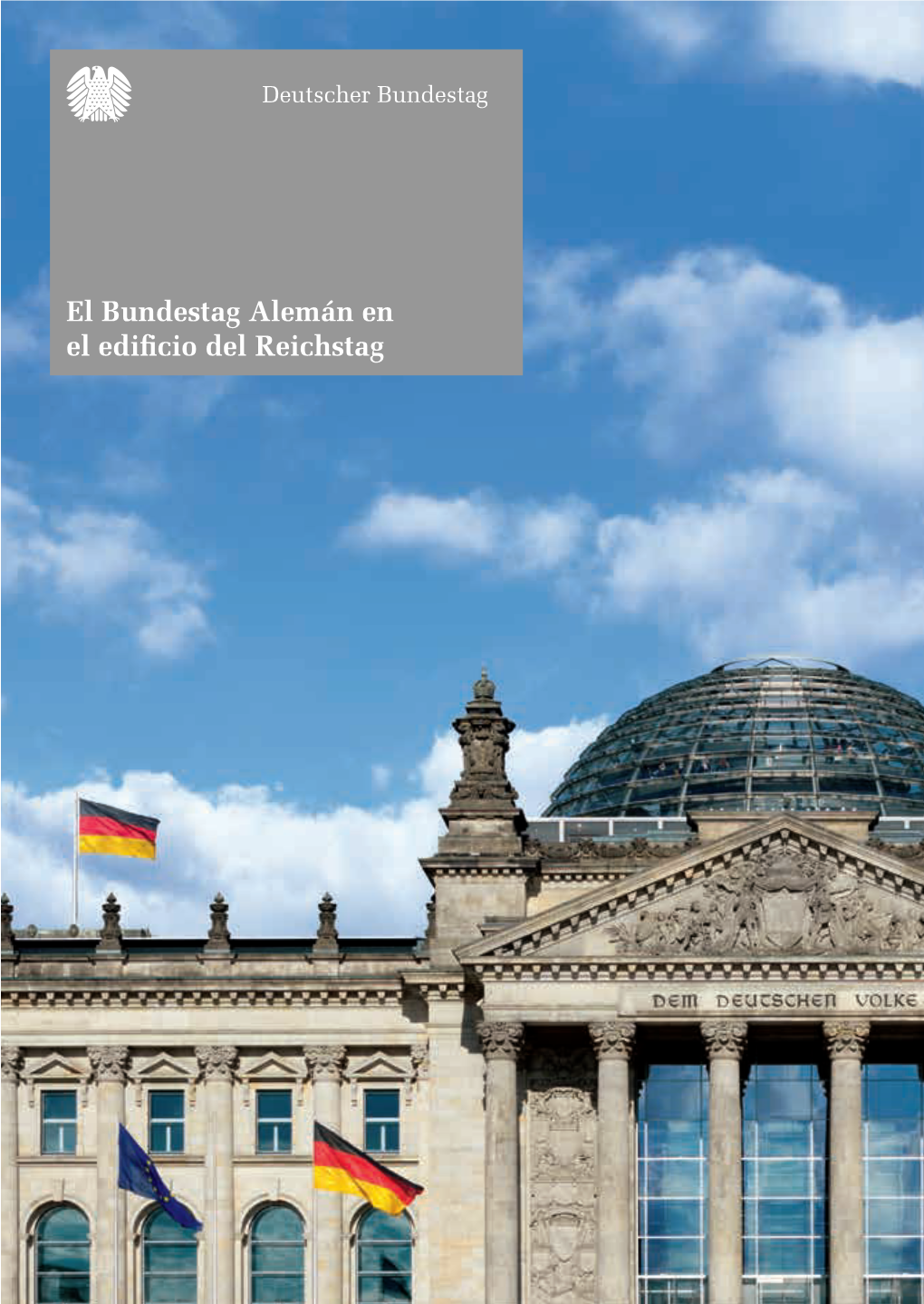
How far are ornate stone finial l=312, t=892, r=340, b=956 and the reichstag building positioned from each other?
107 mm

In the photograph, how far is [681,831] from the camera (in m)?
120

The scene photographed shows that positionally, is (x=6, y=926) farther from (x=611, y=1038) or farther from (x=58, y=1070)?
(x=611, y=1038)

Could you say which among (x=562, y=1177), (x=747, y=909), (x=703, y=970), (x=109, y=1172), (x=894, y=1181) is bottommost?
(x=894, y=1181)

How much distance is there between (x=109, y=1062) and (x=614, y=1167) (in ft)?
65.2

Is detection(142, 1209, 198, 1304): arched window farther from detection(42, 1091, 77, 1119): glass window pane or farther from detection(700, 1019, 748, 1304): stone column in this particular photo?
detection(700, 1019, 748, 1304): stone column

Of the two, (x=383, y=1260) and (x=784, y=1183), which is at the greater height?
(x=784, y=1183)

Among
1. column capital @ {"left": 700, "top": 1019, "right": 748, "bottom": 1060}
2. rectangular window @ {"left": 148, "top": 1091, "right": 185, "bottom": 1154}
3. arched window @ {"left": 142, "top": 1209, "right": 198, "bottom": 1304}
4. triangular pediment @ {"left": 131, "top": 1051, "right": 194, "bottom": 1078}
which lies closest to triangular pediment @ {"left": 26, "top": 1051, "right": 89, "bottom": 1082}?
triangular pediment @ {"left": 131, "top": 1051, "right": 194, "bottom": 1078}

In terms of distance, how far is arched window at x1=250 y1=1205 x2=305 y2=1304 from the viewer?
109688 millimetres

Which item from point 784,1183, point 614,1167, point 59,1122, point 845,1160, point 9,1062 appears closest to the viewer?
point 845,1160

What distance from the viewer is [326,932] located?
111438mm

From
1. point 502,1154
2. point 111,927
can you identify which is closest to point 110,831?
point 111,927

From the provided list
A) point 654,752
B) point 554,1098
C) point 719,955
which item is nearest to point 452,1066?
point 554,1098

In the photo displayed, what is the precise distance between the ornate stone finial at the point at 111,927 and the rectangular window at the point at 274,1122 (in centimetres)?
777

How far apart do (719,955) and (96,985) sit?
77.3ft
